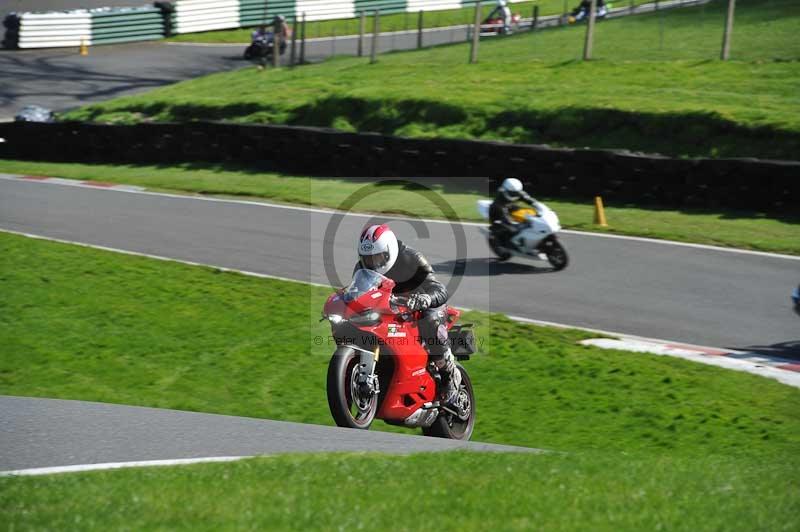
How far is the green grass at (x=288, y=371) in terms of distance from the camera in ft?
31.1

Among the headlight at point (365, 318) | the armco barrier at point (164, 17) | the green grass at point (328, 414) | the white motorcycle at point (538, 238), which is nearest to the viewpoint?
the green grass at point (328, 414)

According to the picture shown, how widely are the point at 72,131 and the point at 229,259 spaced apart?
12379 mm

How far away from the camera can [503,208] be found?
16.0 metres

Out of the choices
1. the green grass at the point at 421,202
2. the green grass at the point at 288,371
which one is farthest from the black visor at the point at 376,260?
the green grass at the point at 421,202

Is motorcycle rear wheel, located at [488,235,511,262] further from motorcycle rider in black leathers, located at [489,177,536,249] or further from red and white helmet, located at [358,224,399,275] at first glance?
red and white helmet, located at [358,224,399,275]

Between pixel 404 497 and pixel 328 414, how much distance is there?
434cm

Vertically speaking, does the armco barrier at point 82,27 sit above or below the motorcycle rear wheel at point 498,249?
above

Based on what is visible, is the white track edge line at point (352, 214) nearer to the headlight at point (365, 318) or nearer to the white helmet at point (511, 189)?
the white helmet at point (511, 189)

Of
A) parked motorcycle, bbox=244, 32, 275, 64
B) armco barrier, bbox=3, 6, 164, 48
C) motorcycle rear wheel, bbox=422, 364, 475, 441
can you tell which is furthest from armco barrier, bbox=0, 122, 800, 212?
armco barrier, bbox=3, 6, 164, 48

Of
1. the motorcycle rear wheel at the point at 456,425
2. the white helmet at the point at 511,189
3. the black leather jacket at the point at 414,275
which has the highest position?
the black leather jacket at the point at 414,275

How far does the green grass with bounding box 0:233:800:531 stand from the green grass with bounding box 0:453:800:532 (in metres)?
0.02

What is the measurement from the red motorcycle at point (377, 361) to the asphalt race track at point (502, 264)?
17.2 feet

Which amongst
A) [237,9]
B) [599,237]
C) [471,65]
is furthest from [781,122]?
[237,9]

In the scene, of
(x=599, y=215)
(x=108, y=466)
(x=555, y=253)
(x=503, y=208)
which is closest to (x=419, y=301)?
(x=108, y=466)
